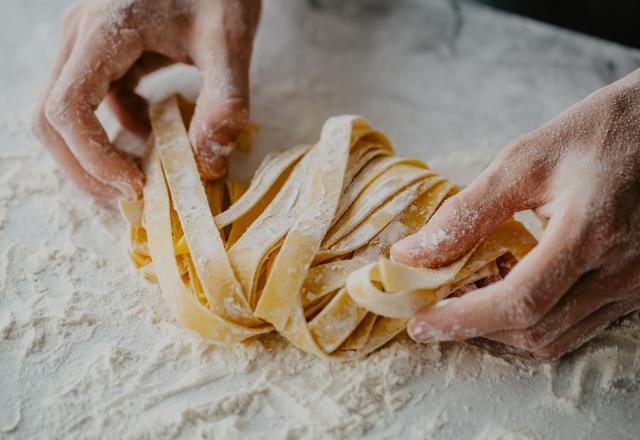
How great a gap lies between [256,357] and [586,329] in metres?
0.79

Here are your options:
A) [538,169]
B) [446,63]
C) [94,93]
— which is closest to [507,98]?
[446,63]

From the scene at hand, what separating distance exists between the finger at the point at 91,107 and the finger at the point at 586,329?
1192mm

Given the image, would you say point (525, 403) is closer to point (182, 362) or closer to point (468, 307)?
point (468, 307)

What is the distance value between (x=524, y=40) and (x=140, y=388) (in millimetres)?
2099

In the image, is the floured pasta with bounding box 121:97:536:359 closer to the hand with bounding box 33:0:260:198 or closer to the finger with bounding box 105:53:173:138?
Result: the hand with bounding box 33:0:260:198

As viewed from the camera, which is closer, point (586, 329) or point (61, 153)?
point (586, 329)

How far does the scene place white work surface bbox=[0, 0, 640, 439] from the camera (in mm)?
1477

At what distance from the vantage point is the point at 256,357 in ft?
5.18

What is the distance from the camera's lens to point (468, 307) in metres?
1.38

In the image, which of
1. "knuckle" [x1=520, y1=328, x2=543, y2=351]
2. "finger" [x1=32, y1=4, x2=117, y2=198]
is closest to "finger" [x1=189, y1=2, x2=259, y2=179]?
"finger" [x1=32, y1=4, x2=117, y2=198]

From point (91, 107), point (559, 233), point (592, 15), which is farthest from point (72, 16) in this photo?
point (592, 15)

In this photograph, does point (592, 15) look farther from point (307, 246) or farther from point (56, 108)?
point (56, 108)

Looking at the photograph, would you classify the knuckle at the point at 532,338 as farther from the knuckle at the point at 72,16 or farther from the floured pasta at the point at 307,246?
the knuckle at the point at 72,16

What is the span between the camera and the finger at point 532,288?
133cm
